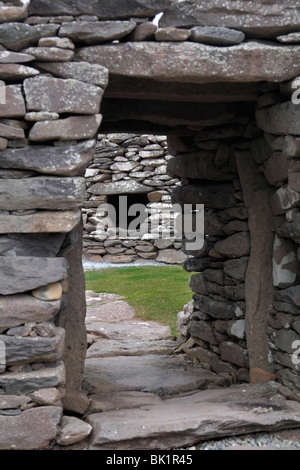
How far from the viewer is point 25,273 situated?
328cm

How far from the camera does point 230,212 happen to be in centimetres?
525

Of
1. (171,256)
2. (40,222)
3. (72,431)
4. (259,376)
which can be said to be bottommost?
(259,376)

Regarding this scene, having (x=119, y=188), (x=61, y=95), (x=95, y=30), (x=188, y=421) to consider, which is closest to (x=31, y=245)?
(x=61, y=95)

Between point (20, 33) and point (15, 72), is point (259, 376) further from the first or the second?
point (20, 33)

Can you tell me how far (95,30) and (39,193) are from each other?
1.19 m

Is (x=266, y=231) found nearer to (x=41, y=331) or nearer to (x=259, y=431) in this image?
(x=259, y=431)

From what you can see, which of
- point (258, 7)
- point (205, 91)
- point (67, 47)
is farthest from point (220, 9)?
point (67, 47)

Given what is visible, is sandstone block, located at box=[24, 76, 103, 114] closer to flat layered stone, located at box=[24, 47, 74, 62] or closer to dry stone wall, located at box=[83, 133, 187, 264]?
flat layered stone, located at box=[24, 47, 74, 62]

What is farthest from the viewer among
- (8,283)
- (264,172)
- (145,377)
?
(145,377)

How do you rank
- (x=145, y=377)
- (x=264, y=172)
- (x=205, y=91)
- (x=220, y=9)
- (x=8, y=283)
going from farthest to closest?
(x=145, y=377) < (x=264, y=172) < (x=205, y=91) < (x=220, y=9) < (x=8, y=283)

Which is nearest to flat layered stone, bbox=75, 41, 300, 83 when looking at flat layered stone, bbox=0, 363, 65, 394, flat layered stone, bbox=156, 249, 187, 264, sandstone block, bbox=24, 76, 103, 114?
sandstone block, bbox=24, 76, 103, 114

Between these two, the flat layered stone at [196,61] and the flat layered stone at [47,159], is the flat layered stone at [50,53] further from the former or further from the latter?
the flat layered stone at [47,159]

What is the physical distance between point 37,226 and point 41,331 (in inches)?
27.1

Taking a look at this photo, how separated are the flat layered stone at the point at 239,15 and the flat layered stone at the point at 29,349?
2.35 metres
